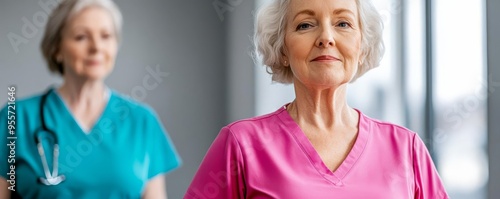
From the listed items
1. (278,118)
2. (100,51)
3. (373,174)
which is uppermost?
(100,51)

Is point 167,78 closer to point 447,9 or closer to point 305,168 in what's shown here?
point 305,168

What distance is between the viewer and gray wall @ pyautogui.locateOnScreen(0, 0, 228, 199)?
125 cm

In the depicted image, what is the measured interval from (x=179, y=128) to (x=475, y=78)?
786 mm

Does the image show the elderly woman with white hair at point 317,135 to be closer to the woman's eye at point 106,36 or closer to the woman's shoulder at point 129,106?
the woman's shoulder at point 129,106

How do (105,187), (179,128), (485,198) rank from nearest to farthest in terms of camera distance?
(105,187) < (179,128) < (485,198)

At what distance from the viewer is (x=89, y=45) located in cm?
122

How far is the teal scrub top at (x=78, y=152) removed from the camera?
1.21 metres

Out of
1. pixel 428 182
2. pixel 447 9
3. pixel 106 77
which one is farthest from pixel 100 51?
pixel 447 9

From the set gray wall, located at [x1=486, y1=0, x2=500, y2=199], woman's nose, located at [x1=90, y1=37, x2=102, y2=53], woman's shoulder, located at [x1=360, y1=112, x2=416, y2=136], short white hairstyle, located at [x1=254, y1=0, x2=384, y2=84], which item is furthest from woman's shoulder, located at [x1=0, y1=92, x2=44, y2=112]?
gray wall, located at [x1=486, y1=0, x2=500, y2=199]

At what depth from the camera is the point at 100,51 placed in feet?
4.06

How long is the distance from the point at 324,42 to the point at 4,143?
1.89 ft

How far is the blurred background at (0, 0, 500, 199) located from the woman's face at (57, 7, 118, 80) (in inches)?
0.9

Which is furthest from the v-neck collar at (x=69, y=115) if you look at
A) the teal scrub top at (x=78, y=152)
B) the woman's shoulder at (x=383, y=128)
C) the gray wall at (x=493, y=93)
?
the gray wall at (x=493, y=93)

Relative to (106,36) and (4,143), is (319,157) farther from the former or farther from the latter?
(4,143)
